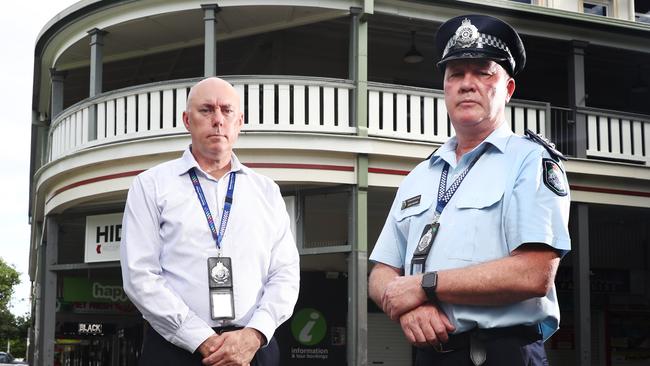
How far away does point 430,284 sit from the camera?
10.2 feet

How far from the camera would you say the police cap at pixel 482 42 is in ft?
10.9

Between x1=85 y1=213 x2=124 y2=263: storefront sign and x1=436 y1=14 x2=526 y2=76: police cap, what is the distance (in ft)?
43.8

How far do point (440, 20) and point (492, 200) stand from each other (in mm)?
12357

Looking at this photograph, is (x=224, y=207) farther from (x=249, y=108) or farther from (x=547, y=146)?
(x=249, y=108)

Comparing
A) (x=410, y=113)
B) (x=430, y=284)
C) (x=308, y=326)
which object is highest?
(x=410, y=113)

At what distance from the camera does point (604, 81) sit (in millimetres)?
20234

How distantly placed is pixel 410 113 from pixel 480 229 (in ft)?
39.6

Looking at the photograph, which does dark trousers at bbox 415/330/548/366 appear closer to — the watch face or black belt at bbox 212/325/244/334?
the watch face

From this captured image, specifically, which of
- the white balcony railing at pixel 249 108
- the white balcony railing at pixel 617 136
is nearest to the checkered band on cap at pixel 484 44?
the white balcony railing at pixel 249 108

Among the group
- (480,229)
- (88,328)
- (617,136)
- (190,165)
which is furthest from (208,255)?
(88,328)

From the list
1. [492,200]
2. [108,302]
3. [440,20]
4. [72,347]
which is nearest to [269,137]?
[440,20]

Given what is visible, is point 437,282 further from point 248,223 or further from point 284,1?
point 284,1

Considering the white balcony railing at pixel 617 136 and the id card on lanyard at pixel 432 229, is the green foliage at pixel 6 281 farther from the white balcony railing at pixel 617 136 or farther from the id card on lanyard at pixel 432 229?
the id card on lanyard at pixel 432 229

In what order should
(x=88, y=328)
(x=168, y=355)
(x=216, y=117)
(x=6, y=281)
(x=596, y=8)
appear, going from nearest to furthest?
(x=168, y=355) → (x=216, y=117) → (x=596, y=8) → (x=88, y=328) → (x=6, y=281)
